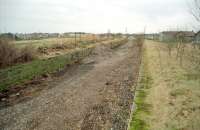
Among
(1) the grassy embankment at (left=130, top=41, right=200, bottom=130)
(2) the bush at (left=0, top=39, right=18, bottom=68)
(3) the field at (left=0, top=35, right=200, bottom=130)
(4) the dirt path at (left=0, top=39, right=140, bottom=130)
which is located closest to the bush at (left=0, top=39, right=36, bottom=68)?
(2) the bush at (left=0, top=39, right=18, bottom=68)

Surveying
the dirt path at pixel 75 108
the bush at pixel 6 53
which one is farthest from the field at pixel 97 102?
the bush at pixel 6 53

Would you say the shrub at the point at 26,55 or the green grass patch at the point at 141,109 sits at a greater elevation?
the shrub at the point at 26,55

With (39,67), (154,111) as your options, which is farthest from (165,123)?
(39,67)

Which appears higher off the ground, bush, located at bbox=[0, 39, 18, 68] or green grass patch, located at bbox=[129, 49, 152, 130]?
bush, located at bbox=[0, 39, 18, 68]

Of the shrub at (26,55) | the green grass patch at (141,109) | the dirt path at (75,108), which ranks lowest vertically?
the dirt path at (75,108)

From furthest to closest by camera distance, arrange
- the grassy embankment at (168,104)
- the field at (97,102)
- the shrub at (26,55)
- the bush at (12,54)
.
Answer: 1. the shrub at (26,55)
2. the bush at (12,54)
3. the field at (97,102)
4. the grassy embankment at (168,104)

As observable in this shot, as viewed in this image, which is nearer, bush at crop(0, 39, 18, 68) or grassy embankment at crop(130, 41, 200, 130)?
grassy embankment at crop(130, 41, 200, 130)

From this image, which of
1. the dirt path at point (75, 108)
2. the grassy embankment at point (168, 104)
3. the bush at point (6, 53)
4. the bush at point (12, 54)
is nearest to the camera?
the grassy embankment at point (168, 104)

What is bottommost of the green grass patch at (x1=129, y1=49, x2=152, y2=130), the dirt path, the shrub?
the dirt path

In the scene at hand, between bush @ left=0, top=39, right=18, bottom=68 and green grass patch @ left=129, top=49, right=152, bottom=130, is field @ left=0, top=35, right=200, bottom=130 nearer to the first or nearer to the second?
green grass patch @ left=129, top=49, right=152, bottom=130

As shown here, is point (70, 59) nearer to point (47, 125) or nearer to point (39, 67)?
point (39, 67)

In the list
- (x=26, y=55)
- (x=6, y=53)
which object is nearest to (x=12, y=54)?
(x=6, y=53)

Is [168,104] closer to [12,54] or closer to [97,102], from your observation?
[97,102]

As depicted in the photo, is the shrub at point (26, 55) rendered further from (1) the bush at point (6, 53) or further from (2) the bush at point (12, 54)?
(1) the bush at point (6, 53)
